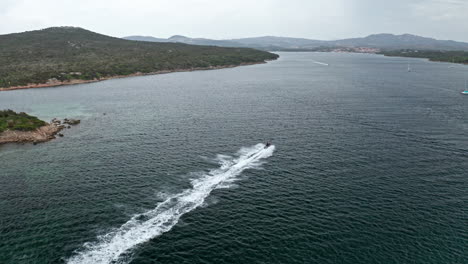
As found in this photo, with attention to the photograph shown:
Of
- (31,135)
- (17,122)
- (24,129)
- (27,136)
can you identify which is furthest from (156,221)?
(17,122)

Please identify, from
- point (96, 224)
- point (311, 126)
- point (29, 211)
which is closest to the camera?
point (96, 224)

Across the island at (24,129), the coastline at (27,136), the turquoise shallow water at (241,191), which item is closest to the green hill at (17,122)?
the island at (24,129)

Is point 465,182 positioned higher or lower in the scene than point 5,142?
lower

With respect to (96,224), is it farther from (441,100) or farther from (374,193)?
(441,100)

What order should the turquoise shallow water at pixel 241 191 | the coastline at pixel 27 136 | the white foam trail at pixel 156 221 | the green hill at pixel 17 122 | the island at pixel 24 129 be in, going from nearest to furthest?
the white foam trail at pixel 156 221, the turquoise shallow water at pixel 241 191, the coastline at pixel 27 136, the island at pixel 24 129, the green hill at pixel 17 122

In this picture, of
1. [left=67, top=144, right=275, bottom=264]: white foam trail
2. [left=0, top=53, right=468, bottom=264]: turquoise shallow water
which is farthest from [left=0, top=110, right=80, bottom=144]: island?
[left=67, top=144, right=275, bottom=264]: white foam trail

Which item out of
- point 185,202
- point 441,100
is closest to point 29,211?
point 185,202

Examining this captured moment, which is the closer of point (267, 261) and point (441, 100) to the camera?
point (267, 261)

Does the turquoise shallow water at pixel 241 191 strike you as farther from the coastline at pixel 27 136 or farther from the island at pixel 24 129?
the island at pixel 24 129
